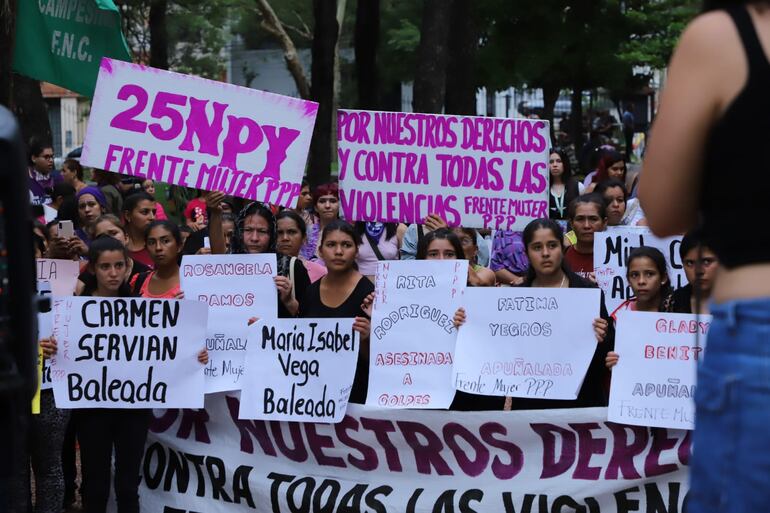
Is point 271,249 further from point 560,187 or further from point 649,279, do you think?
point 560,187

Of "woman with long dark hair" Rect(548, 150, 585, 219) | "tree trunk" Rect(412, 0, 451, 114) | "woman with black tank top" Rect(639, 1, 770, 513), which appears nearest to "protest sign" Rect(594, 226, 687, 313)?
"woman with long dark hair" Rect(548, 150, 585, 219)

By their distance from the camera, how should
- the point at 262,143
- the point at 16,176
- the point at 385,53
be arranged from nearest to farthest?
the point at 16,176 < the point at 262,143 < the point at 385,53

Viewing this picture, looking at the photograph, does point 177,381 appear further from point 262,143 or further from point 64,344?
point 262,143

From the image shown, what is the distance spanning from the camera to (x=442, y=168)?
329 inches

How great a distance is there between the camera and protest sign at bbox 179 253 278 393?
700 centimetres

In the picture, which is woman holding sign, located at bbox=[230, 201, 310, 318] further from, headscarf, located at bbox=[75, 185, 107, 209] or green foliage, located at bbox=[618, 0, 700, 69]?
green foliage, located at bbox=[618, 0, 700, 69]

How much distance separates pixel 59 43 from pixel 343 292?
4.86 m

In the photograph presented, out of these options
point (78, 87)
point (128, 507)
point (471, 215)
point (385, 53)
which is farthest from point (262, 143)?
point (385, 53)

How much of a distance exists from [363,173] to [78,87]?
131 inches

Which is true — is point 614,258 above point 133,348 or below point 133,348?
above

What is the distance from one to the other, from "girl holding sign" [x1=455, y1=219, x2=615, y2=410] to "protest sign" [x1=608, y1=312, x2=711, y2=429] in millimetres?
214

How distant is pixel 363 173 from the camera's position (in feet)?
27.6

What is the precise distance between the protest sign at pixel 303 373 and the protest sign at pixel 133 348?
0.29 meters

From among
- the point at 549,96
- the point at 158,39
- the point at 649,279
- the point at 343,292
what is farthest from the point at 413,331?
the point at 549,96
